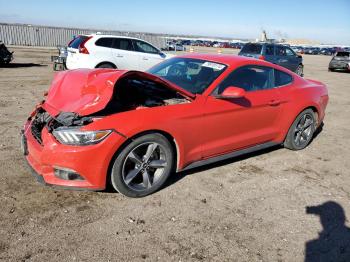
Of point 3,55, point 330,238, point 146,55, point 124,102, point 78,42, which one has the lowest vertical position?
point 330,238

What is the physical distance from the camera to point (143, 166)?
3900 mm

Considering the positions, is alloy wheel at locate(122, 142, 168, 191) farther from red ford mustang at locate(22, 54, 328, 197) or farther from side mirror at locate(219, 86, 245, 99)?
side mirror at locate(219, 86, 245, 99)

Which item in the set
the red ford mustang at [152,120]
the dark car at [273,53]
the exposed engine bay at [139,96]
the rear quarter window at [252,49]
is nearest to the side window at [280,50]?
the dark car at [273,53]

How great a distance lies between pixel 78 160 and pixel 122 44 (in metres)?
9.67

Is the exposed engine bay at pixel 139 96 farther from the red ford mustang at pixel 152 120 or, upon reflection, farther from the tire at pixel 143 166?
the tire at pixel 143 166

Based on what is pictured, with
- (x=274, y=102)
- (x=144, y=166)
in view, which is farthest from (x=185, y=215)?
(x=274, y=102)

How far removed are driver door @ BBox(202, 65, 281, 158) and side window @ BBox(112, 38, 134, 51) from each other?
322 inches

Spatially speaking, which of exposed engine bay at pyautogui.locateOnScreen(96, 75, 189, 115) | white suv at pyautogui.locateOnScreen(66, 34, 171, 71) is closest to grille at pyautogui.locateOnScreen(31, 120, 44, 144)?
exposed engine bay at pyautogui.locateOnScreen(96, 75, 189, 115)

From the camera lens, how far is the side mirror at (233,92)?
4.19 m

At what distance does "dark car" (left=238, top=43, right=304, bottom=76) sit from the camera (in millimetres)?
16328

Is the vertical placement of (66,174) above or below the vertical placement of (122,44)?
below

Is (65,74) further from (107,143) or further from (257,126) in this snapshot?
(257,126)

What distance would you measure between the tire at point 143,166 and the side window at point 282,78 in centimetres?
229

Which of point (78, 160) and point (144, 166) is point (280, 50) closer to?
point (144, 166)
